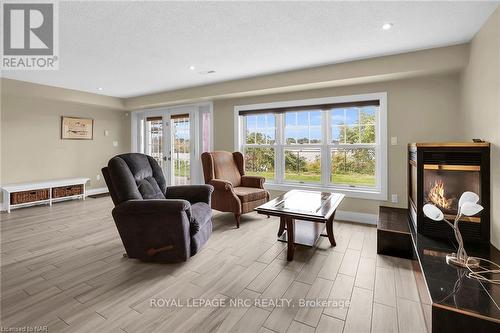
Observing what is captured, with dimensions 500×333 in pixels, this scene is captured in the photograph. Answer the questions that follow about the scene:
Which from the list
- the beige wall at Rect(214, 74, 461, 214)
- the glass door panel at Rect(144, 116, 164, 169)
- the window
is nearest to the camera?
the beige wall at Rect(214, 74, 461, 214)

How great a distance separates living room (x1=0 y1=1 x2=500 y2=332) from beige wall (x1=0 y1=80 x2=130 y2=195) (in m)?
0.04

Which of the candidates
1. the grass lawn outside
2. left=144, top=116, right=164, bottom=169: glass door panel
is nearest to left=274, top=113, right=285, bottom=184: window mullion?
the grass lawn outside

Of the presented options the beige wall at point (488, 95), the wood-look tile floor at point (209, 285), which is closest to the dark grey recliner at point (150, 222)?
the wood-look tile floor at point (209, 285)

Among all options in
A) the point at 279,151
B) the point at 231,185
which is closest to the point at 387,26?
the point at 279,151

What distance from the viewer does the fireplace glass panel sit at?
226cm

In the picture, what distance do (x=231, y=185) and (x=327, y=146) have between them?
178 centimetres

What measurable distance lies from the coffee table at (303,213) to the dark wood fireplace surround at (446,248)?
0.60 metres

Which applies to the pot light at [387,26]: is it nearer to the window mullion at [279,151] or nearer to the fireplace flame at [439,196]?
the fireplace flame at [439,196]

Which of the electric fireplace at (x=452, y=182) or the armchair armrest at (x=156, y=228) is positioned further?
the armchair armrest at (x=156, y=228)

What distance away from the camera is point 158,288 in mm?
1973

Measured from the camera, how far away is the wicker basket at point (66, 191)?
484 centimetres

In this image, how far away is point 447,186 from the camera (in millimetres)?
2367

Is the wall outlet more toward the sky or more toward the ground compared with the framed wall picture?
→ more toward the ground

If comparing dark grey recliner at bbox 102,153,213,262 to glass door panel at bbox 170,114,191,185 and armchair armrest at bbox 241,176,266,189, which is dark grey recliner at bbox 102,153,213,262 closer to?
armchair armrest at bbox 241,176,266,189
